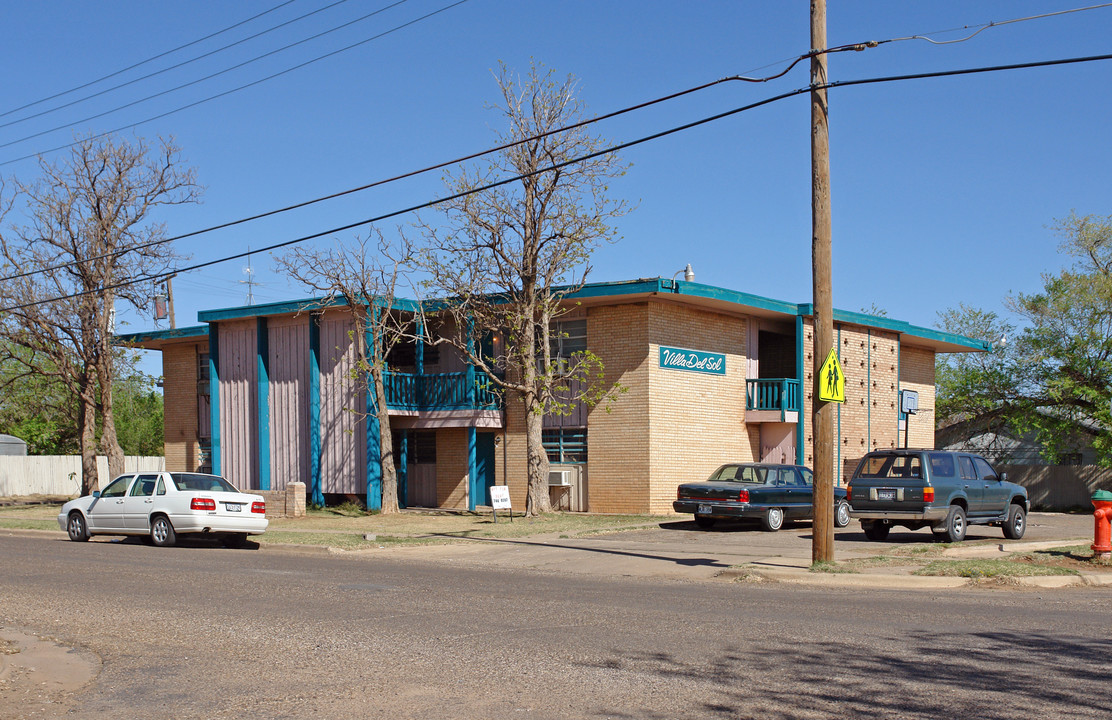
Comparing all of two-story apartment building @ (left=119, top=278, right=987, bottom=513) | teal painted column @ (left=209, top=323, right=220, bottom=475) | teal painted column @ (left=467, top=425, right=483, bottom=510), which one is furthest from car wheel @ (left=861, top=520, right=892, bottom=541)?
teal painted column @ (left=209, top=323, right=220, bottom=475)

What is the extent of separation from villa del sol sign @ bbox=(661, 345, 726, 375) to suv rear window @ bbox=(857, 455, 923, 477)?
333 inches

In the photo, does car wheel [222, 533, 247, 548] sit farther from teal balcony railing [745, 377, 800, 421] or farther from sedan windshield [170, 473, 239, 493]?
teal balcony railing [745, 377, 800, 421]

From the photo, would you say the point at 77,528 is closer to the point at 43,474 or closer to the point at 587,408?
the point at 587,408

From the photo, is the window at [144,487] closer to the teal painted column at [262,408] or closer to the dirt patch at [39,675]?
the dirt patch at [39,675]

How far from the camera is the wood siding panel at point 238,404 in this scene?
32219 millimetres

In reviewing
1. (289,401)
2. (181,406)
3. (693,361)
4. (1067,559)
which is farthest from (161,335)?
(1067,559)

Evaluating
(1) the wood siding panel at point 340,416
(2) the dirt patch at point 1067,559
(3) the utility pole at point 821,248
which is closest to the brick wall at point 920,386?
(1) the wood siding panel at point 340,416

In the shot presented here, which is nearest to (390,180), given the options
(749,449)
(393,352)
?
(393,352)

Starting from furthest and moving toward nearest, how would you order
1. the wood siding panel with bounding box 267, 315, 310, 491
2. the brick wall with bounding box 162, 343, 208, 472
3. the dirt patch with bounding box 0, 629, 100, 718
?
the brick wall with bounding box 162, 343, 208, 472 → the wood siding panel with bounding box 267, 315, 310, 491 → the dirt patch with bounding box 0, 629, 100, 718

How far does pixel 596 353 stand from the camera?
27984 millimetres

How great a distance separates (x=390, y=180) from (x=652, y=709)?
13.7 metres

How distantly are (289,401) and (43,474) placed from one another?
2303 cm

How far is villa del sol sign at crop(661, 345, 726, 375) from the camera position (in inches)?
1085

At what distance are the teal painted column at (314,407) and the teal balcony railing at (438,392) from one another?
2.03m
